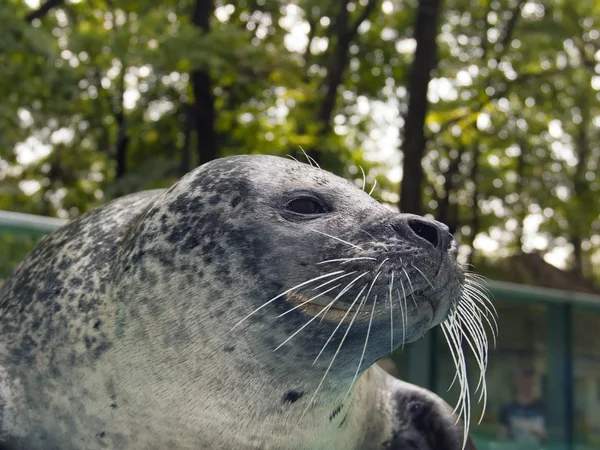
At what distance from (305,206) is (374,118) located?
13.9 metres

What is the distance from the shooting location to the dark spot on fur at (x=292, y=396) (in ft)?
7.67

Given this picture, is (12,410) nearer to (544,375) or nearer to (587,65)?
(544,375)

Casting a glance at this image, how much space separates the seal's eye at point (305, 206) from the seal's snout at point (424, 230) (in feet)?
0.85

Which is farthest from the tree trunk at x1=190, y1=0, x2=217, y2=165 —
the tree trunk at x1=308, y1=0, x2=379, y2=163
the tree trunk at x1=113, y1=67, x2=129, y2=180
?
the tree trunk at x1=113, y1=67, x2=129, y2=180

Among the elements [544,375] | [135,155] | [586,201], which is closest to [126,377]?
[544,375]

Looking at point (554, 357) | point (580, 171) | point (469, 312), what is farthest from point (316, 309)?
point (580, 171)

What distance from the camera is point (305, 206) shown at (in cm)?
247

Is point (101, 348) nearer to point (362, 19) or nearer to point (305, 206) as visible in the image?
point (305, 206)

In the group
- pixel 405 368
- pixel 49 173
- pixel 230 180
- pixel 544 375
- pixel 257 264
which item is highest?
pixel 230 180

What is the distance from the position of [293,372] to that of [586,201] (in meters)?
15.0

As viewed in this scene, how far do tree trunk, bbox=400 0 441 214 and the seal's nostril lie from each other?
7.32 metres

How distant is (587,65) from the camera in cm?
1330

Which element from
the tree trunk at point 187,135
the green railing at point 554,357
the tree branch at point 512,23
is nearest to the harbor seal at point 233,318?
the green railing at point 554,357

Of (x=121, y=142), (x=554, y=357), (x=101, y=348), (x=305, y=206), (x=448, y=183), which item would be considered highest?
(x=305, y=206)
